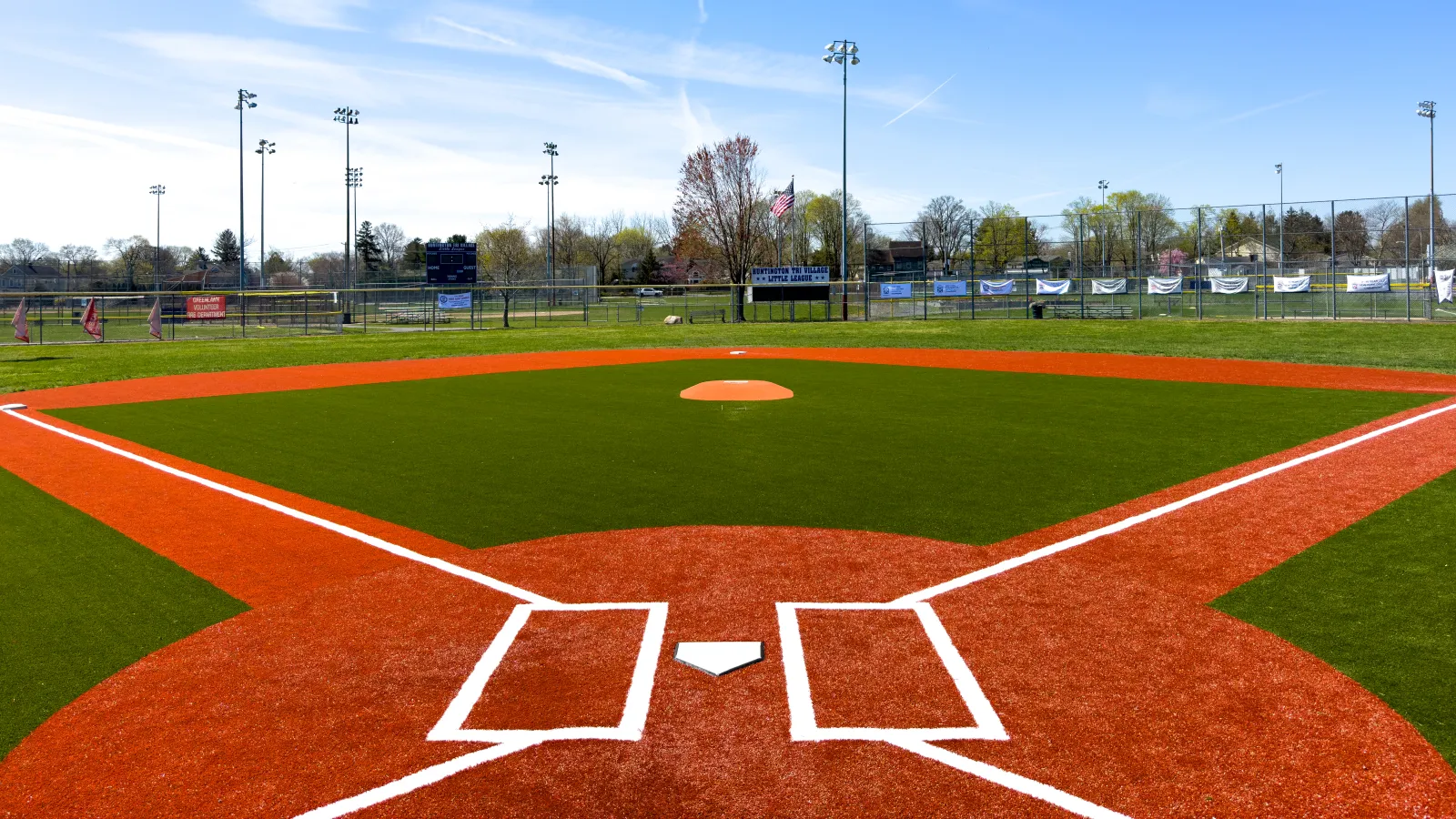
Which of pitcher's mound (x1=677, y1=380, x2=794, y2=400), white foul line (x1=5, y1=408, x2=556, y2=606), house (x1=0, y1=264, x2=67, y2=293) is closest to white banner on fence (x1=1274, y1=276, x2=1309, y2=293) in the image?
pitcher's mound (x1=677, y1=380, x2=794, y2=400)

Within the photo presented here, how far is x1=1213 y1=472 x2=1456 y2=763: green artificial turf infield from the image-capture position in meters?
4.16

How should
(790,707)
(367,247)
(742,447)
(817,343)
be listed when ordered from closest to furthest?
(790,707)
(742,447)
(817,343)
(367,247)

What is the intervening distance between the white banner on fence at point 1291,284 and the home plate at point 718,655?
35.7 metres

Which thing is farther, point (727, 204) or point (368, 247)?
point (368, 247)

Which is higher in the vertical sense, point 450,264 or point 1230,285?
point 450,264

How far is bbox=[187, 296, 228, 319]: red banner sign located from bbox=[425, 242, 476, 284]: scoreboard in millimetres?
14070

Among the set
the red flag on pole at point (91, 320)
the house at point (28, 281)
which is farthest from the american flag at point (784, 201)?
the house at point (28, 281)

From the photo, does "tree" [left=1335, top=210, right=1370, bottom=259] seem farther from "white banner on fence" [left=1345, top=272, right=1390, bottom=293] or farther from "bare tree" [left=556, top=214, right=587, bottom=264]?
"bare tree" [left=556, top=214, right=587, bottom=264]

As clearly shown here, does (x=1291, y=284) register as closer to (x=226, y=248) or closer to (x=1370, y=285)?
(x=1370, y=285)

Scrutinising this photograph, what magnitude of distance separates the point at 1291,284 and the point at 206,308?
4111 centimetres

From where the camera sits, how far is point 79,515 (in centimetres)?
760

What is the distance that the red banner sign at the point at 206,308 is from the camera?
35.6 metres

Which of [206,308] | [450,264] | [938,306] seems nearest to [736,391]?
[206,308]

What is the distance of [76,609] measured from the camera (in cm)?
538
